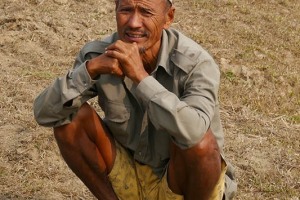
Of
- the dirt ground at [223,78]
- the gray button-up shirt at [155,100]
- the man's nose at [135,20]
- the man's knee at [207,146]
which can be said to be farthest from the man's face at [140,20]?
the dirt ground at [223,78]

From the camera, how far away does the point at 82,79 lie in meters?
2.54

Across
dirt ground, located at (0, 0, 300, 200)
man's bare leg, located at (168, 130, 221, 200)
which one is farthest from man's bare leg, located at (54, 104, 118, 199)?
dirt ground, located at (0, 0, 300, 200)

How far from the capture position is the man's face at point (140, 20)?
8.45 ft

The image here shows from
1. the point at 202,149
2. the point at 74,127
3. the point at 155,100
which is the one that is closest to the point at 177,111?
the point at 155,100

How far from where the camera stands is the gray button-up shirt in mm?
2352

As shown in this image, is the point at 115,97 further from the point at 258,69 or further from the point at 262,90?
the point at 258,69

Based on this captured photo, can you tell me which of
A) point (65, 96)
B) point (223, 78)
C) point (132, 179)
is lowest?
point (223, 78)

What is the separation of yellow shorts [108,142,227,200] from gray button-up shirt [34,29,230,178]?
0.15ft

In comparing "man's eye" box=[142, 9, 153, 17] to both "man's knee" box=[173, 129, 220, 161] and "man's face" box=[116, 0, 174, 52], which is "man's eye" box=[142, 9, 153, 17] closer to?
"man's face" box=[116, 0, 174, 52]

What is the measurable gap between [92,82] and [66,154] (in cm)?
43

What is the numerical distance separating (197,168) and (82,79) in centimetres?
64

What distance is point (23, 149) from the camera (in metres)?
3.81

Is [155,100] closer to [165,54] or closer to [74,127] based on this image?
[165,54]

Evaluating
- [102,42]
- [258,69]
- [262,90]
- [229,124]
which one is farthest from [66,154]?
[258,69]
